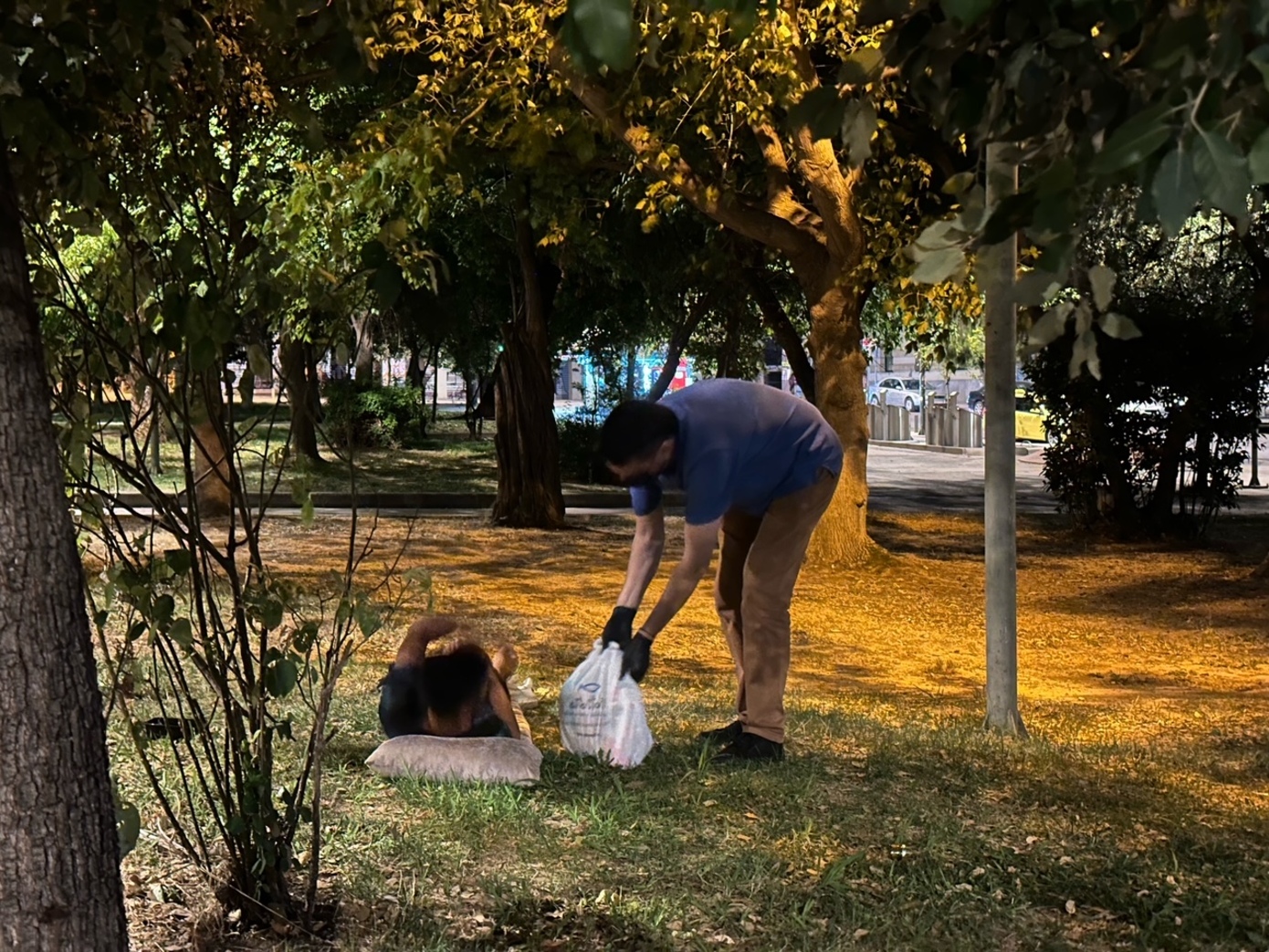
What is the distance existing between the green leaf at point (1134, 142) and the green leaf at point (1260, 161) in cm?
9

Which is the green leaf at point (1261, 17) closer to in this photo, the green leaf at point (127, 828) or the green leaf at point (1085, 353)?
the green leaf at point (1085, 353)

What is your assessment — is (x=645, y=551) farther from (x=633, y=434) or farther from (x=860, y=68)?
(x=860, y=68)

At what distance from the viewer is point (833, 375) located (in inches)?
545

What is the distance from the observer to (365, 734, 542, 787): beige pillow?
478cm

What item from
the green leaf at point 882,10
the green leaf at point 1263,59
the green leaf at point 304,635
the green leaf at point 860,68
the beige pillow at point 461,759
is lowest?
the beige pillow at point 461,759

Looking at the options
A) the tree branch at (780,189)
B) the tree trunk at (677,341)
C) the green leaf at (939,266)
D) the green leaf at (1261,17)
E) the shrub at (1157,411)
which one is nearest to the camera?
the green leaf at (1261,17)

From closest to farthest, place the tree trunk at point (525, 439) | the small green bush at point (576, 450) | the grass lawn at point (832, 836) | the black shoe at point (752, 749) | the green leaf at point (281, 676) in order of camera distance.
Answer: the green leaf at point (281, 676) < the grass lawn at point (832, 836) < the black shoe at point (752, 749) < the tree trunk at point (525, 439) < the small green bush at point (576, 450)

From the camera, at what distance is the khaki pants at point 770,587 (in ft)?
17.1

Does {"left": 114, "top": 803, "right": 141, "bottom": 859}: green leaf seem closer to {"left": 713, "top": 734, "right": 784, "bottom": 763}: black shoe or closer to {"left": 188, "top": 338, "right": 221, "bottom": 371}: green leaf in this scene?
{"left": 188, "top": 338, "right": 221, "bottom": 371}: green leaf

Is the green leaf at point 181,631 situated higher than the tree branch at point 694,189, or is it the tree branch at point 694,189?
the tree branch at point 694,189

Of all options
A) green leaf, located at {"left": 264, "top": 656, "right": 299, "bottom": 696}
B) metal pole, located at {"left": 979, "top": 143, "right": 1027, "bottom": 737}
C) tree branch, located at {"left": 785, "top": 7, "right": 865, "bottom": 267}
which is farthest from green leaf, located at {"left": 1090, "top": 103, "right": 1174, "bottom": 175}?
tree branch, located at {"left": 785, "top": 7, "right": 865, "bottom": 267}

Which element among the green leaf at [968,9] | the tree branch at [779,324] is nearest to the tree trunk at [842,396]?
the tree branch at [779,324]

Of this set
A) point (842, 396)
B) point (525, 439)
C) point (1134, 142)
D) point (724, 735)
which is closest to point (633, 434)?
point (724, 735)

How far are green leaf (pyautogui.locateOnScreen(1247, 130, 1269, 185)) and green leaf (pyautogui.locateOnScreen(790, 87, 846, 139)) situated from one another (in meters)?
0.64
